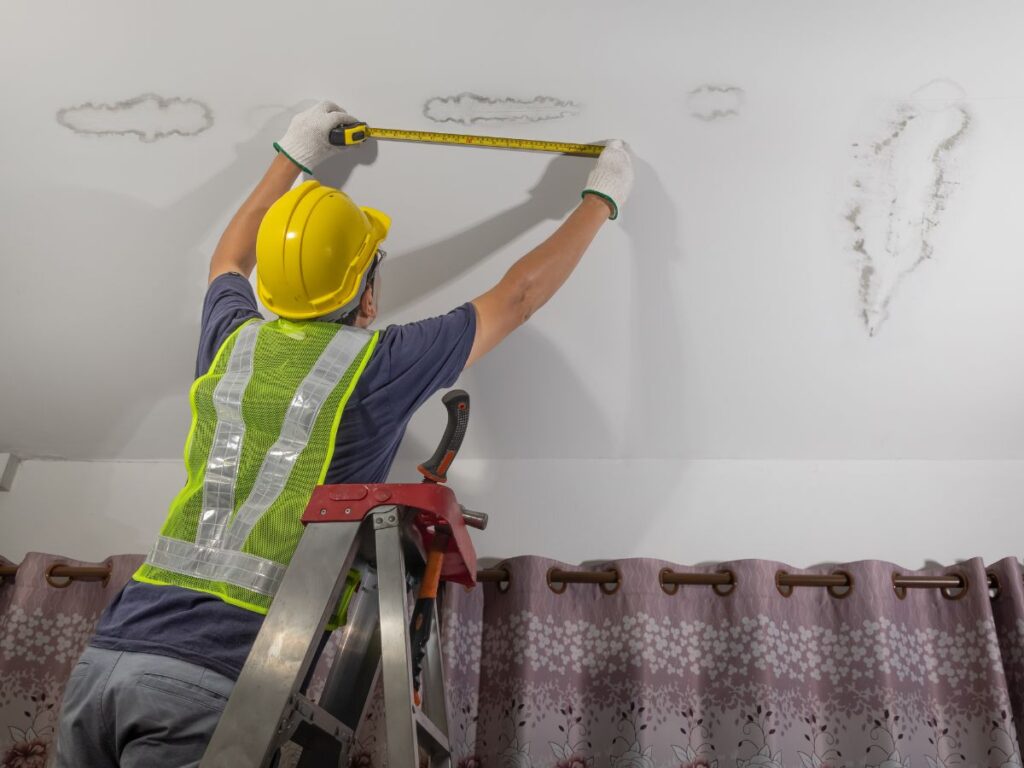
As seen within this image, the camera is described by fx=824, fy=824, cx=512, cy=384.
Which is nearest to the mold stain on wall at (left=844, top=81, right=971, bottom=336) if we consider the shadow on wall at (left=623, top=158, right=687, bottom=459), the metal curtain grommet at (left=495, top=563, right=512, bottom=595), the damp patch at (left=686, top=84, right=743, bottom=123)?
the damp patch at (left=686, top=84, right=743, bottom=123)

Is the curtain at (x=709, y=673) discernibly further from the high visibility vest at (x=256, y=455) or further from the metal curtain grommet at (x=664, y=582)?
the high visibility vest at (x=256, y=455)

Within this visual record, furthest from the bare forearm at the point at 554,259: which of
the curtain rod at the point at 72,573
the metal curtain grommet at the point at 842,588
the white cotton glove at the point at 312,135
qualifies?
the curtain rod at the point at 72,573

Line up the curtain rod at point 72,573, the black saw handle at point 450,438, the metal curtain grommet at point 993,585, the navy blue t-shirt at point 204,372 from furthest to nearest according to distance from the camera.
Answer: the curtain rod at point 72,573
the metal curtain grommet at point 993,585
the black saw handle at point 450,438
the navy blue t-shirt at point 204,372

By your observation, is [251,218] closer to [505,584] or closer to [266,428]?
[266,428]

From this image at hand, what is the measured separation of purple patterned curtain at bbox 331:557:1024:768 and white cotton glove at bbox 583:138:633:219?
845 millimetres

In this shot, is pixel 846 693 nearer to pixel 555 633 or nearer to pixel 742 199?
pixel 555 633

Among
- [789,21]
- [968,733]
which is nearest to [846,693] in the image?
[968,733]

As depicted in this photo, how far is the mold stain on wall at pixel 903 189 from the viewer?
1676 mm

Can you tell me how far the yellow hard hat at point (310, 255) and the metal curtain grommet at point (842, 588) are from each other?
1264mm

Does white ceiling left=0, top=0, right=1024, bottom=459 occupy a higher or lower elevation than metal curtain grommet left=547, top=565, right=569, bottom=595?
higher

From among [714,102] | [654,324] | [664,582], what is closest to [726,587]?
[664,582]

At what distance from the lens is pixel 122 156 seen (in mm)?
1841

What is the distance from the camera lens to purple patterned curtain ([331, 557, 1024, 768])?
5.77ft

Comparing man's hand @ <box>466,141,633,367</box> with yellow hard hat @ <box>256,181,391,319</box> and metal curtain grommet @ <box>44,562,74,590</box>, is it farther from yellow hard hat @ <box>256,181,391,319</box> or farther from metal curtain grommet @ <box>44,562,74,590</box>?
metal curtain grommet @ <box>44,562,74,590</box>
